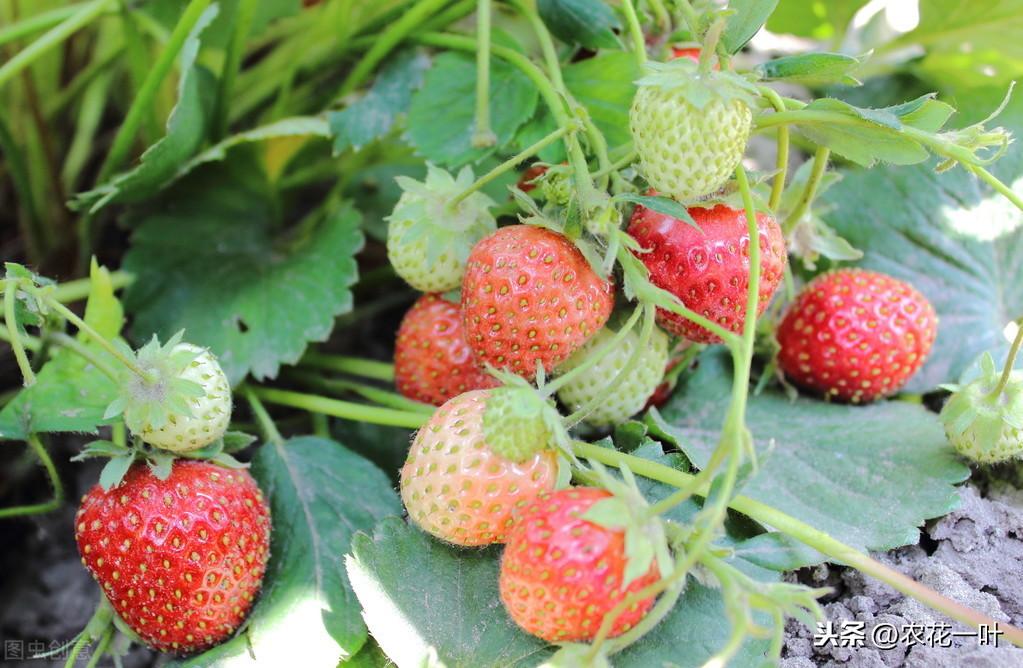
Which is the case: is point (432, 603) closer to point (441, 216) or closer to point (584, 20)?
point (441, 216)

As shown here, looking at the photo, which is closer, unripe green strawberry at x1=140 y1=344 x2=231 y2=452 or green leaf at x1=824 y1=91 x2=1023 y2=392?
unripe green strawberry at x1=140 y1=344 x2=231 y2=452

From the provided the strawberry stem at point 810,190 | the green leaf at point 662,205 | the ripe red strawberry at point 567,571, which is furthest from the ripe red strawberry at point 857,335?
the ripe red strawberry at point 567,571

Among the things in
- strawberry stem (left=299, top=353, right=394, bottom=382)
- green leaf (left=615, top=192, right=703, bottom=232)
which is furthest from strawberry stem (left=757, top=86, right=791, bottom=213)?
strawberry stem (left=299, top=353, right=394, bottom=382)

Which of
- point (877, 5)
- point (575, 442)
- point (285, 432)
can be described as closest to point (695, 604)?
point (575, 442)

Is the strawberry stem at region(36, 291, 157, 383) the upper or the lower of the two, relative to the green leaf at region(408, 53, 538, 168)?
lower

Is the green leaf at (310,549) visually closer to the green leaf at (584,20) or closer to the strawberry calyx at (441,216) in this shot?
the strawberry calyx at (441,216)

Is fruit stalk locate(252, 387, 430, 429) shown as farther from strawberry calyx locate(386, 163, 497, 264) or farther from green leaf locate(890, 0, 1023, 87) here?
green leaf locate(890, 0, 1023, 87)
